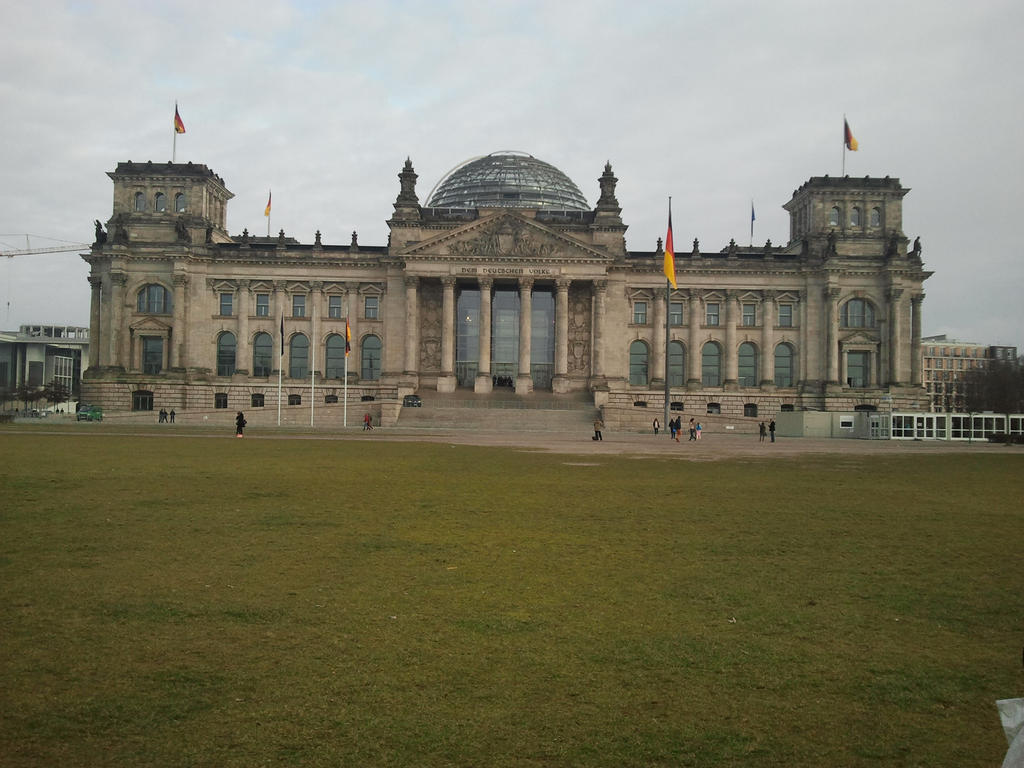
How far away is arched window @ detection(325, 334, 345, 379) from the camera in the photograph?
299 feet

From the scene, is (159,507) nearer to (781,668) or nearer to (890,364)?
(781,668)

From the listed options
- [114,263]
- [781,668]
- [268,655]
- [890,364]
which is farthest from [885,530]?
[114,263]

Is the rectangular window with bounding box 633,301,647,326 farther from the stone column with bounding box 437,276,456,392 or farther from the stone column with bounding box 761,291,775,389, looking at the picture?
the stone column with bounding box 437,276,456,392

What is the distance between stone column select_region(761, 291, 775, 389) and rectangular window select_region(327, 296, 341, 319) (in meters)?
45.8

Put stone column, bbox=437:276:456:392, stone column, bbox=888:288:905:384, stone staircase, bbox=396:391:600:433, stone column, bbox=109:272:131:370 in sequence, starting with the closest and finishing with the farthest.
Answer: stone staircase, bbox=396:391:600:433, stone column, bbox=437:276:456:392, stone column, bbox=109:272:131:370, stone column, bbox=888:288:905:384

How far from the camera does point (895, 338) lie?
87.8 meters

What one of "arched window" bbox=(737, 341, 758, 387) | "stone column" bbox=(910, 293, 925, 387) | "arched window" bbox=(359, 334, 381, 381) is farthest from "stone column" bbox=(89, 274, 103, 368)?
"stone column" bbox=(910, 293, 925, 387)

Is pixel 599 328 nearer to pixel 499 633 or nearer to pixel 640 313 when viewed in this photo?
pixel 640 313

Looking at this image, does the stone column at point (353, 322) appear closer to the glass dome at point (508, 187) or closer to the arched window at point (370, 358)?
the arched window at point (370, 358)

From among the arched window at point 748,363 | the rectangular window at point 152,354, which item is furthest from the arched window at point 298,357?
the arched window at point 748,363

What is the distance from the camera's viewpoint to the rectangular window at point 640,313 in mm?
91500

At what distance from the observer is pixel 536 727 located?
6293 millimetres

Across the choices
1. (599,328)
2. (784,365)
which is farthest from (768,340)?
(599,328)

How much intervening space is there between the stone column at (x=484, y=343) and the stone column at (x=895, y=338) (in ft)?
137
